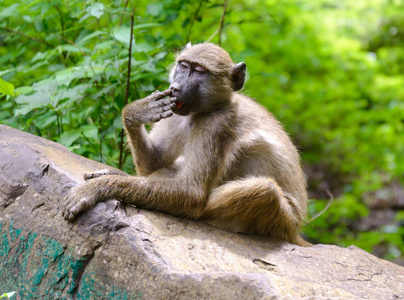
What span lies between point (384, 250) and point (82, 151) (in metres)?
6.64

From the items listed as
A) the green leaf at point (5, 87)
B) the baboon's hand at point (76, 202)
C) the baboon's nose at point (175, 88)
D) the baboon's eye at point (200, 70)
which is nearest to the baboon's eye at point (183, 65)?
the baboon's eye at point (200, 70)

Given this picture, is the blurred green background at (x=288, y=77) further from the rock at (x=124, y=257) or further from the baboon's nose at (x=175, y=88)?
the rock at (x=124, y=257)

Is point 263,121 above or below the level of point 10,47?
above

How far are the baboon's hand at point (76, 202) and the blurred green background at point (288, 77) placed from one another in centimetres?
154

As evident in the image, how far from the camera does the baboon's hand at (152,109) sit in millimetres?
3992

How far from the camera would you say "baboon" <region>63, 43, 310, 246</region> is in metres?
3.82

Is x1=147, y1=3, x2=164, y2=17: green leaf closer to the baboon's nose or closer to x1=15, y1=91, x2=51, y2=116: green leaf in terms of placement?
x1=15, y1=91, x2=51, y2=116: green leaf

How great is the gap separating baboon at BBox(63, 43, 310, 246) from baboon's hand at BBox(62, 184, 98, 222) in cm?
2

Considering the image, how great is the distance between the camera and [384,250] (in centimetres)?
913

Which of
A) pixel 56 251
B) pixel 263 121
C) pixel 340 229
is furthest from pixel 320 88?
pixel 56 251

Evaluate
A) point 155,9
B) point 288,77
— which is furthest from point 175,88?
point 288,77

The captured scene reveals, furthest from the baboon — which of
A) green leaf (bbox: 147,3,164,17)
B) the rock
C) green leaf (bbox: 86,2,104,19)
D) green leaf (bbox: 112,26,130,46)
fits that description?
green leaf (bbox: 147,3,164,17)

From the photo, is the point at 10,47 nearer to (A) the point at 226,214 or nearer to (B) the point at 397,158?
(A) the point at 226,214

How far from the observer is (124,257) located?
3.13 metres
